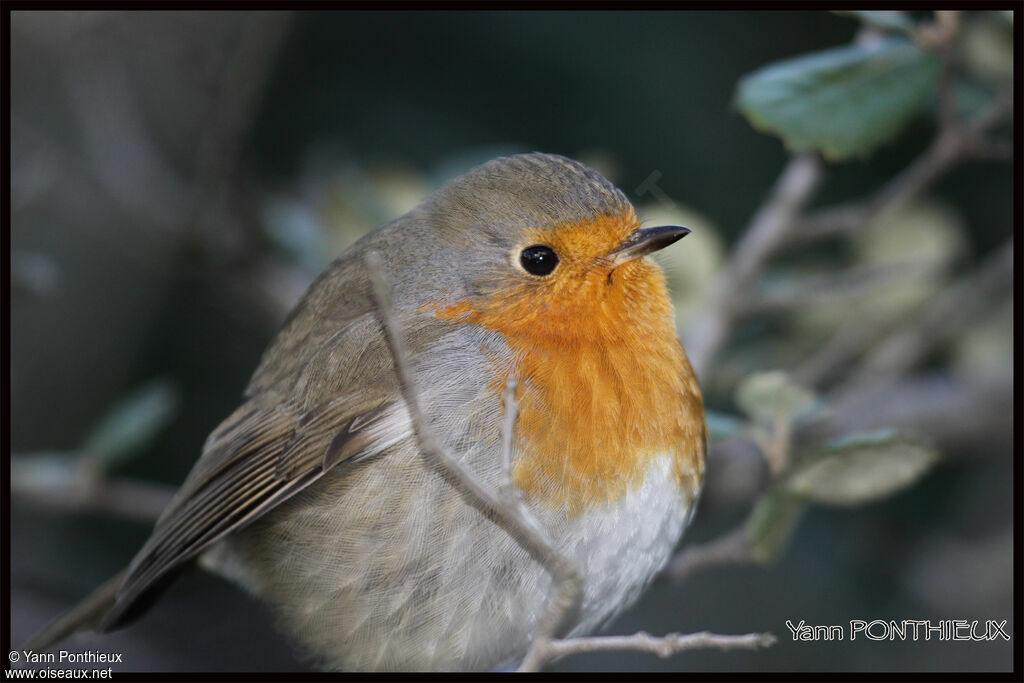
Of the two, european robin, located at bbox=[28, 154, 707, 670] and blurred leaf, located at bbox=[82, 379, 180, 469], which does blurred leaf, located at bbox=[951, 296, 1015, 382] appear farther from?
blurred leaf, located at bbox=[82, 379, 180, 469]

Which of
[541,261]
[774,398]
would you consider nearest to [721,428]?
[774,398]

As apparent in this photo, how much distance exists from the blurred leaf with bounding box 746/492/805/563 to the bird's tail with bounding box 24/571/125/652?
6.69 feet

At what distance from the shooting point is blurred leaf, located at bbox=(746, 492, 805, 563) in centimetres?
309

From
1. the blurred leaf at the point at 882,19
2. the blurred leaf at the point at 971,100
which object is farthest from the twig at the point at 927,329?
the blurred leaf at the point at 882,19

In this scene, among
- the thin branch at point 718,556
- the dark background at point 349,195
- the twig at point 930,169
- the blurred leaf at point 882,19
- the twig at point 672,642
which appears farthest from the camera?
the dark background at point 349,195

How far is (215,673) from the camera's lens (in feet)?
10.6

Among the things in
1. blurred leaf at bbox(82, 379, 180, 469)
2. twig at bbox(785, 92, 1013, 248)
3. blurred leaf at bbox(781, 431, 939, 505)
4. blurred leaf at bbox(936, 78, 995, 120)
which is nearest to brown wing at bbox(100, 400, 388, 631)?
blurred leaf at bbox(82, 379, 180, 469)

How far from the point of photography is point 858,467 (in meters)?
3.00

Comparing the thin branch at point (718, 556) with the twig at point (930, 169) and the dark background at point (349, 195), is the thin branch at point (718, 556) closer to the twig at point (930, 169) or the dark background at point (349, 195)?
the dark background at point (349, 195)

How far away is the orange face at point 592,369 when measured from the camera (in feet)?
9.22

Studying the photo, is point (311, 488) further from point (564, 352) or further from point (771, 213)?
point (771, 213)

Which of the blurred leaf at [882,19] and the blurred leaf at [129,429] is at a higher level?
the blurred leaf at [882,19]

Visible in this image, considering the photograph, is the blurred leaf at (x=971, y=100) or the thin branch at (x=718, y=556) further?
the blurred leaf at (x=971, y=100)

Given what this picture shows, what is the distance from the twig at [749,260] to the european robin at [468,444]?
0.83 metres
